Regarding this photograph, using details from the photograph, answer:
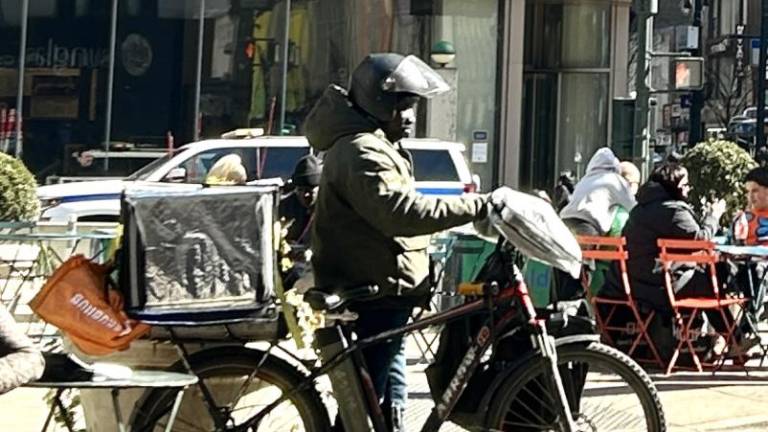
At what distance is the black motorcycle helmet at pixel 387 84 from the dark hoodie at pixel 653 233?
4307mm

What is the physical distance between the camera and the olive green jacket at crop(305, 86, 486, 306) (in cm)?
595

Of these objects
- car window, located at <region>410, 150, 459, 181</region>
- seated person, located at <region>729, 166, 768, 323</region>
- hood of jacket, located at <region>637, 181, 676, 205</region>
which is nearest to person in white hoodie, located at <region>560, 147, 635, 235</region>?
seated person, located at <region>729, 166, 768, 323</region>

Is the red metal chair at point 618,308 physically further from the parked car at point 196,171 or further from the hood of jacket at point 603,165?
the parked car at point 196,171

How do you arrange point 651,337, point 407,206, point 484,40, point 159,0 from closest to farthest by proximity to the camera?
point 407,206
point 651,337
point 159,0
point 484,40

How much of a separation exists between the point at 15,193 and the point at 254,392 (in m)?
7.40

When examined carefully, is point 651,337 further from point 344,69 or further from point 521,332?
point 344,69

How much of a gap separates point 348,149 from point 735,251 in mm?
4942

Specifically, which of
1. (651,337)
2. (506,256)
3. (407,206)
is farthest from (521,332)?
(651,337)

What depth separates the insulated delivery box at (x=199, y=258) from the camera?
604cm

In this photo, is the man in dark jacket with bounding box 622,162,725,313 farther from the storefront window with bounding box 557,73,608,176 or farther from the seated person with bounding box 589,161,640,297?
the storefront window with bounding box 557,73,608,176

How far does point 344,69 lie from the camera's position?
26953 millimetres

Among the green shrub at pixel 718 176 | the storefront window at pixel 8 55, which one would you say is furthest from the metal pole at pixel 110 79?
the green shrub at pixel 718 176

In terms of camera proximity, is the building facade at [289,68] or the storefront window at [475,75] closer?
the building facade at [289,68]

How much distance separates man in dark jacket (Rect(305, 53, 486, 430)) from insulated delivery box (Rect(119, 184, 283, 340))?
262 mm
